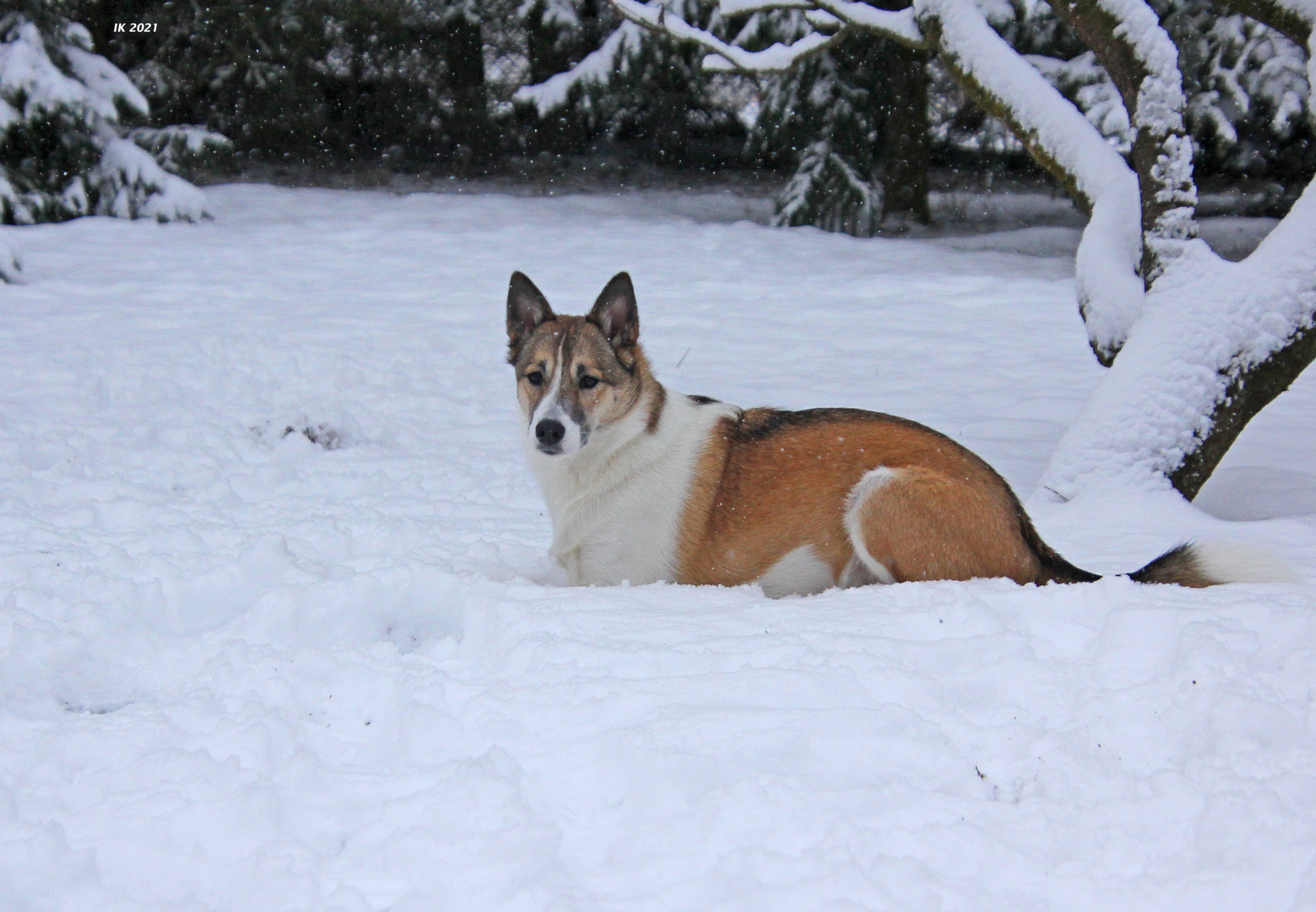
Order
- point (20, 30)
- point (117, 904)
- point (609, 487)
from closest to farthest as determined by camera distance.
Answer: point (117, 904)
point (609, 487)
point (20, 30)

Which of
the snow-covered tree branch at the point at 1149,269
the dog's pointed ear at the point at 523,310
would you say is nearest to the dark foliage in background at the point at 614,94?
the snow-covered tree branch at the point at 1149,269

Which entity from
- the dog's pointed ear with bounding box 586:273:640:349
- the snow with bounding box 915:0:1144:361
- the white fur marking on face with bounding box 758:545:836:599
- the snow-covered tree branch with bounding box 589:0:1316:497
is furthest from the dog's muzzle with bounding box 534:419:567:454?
the snow with bounding box 915:0:1144:361

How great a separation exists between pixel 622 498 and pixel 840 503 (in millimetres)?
889

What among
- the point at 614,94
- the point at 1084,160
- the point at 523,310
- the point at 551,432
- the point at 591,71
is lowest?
the point at 551,432

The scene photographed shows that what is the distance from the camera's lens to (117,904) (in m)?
2.23

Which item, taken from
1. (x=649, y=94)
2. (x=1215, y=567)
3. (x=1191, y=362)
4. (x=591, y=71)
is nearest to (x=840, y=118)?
(x=649, y=94)

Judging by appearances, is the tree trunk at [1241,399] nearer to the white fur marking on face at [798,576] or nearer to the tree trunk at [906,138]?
the white fur marking on face at [798,576]

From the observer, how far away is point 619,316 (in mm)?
4711

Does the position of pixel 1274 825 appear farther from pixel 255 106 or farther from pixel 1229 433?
pixel 255 106

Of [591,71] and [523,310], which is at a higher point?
[591,71]

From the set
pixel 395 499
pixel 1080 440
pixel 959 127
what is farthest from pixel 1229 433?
pixel 959 127

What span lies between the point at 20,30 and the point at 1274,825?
11235 millimetres

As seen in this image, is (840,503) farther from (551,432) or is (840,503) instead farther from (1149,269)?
(1149,269)

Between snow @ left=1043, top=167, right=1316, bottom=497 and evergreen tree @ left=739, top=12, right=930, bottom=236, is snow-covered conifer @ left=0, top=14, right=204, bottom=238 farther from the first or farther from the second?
snow @ left=1043, top=167, right=1316, bottom=497
